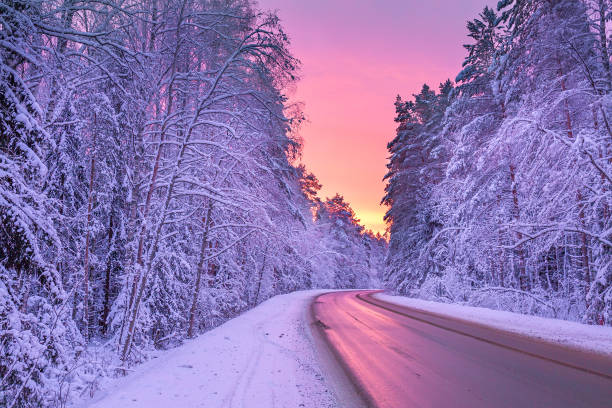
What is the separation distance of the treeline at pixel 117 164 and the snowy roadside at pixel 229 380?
1112 millimetres

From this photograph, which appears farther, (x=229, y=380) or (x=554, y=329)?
(x=554, y=329)

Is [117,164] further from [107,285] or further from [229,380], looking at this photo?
[229,380]

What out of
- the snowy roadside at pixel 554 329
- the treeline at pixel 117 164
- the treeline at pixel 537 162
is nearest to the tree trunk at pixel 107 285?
the treeline at pixel 117 164

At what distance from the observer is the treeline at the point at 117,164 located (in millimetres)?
4102

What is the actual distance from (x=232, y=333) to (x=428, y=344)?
4.61 m

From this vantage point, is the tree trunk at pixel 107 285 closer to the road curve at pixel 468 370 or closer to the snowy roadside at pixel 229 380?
the snowy roadside at pixel 229 380

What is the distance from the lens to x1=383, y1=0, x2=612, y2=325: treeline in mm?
9344

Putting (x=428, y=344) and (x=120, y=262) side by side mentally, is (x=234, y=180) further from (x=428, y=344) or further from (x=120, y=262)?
(x=428, y=344)

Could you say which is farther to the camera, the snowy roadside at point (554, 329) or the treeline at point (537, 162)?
the treeline at point (537, 162)

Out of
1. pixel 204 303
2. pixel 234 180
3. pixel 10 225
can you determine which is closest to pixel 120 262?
pixel 204 303

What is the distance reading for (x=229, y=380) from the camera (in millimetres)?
4496

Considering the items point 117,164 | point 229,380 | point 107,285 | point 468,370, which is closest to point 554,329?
point 468,370

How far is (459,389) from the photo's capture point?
13.6 ft

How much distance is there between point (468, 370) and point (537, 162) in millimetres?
7509
